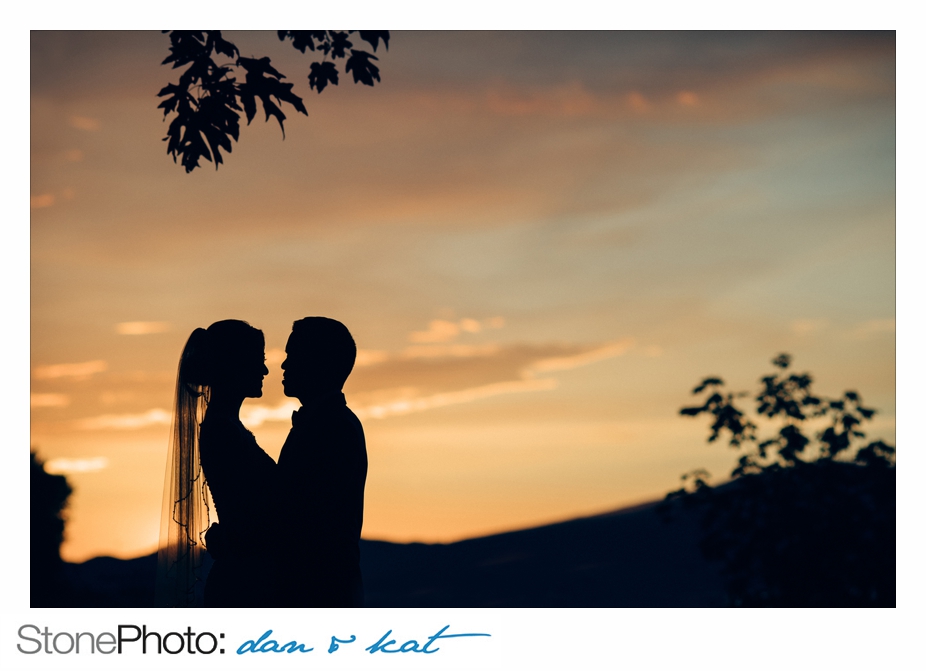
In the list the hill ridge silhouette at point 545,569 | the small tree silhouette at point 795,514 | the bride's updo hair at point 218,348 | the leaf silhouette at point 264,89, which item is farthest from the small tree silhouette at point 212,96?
the small tree silhouette at point 795,514

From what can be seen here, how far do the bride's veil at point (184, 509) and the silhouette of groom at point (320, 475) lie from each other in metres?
0.66

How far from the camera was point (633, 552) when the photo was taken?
11.1 m

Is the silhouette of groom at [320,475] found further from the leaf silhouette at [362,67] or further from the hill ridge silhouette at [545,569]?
the hill ridge silhouette at [545,569]

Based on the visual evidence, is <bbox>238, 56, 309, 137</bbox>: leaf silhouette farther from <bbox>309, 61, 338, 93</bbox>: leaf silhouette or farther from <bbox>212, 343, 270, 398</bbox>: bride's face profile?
<bbox>212, 343, 270, 398</bbox>: bride's face profile

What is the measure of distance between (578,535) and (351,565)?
704 cm

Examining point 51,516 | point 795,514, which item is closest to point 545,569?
point 795,514

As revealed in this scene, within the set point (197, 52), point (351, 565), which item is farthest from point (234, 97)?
point (351, 565)

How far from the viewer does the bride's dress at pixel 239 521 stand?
3.90 meters

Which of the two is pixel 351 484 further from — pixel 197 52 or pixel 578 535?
pixel 578 535

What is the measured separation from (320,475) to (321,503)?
5.2 inches

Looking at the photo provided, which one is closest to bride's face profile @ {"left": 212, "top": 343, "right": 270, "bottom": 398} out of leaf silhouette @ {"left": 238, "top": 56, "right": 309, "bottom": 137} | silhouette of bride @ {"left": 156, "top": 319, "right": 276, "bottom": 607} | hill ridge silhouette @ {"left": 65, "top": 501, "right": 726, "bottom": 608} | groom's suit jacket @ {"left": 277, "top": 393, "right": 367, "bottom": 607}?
silhouette of bride @ {"left": 156, "top": 319, "right": 276, "bottom": 607}

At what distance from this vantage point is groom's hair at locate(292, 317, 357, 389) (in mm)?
3908

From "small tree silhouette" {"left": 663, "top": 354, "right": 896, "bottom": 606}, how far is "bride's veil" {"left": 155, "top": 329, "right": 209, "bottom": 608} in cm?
667
